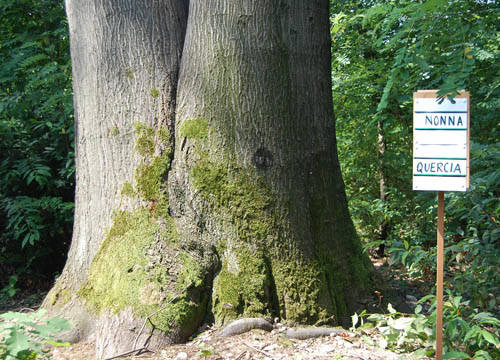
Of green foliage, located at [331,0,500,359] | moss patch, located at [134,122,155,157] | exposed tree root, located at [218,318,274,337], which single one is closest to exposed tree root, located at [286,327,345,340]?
exposed tree root, located at [218,318,274,337]

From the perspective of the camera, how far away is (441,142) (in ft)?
8.95

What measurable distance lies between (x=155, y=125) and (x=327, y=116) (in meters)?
1.46

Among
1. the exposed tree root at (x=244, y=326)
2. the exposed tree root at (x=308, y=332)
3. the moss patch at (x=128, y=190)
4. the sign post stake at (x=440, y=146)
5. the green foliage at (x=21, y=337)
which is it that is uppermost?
the sign post stake at (x=440, y=146)

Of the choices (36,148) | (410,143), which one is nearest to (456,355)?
(410,143)

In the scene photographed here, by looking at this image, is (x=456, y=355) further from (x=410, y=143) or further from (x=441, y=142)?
(x=410, y=143)

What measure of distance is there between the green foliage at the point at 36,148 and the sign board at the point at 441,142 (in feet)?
14.4

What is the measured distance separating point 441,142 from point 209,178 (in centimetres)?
167

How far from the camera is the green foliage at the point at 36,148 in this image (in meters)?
5.49

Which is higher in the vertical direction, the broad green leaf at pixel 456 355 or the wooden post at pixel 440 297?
the wooden post at pixel 440 297

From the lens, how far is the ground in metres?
2.88

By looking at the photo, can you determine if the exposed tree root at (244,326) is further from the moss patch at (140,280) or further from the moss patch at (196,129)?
the moss patch at (196,129)

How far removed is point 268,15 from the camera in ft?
10.9

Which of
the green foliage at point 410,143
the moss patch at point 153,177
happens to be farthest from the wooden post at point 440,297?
the moss patch at point 153,177

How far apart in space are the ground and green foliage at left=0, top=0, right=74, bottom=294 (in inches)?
109
